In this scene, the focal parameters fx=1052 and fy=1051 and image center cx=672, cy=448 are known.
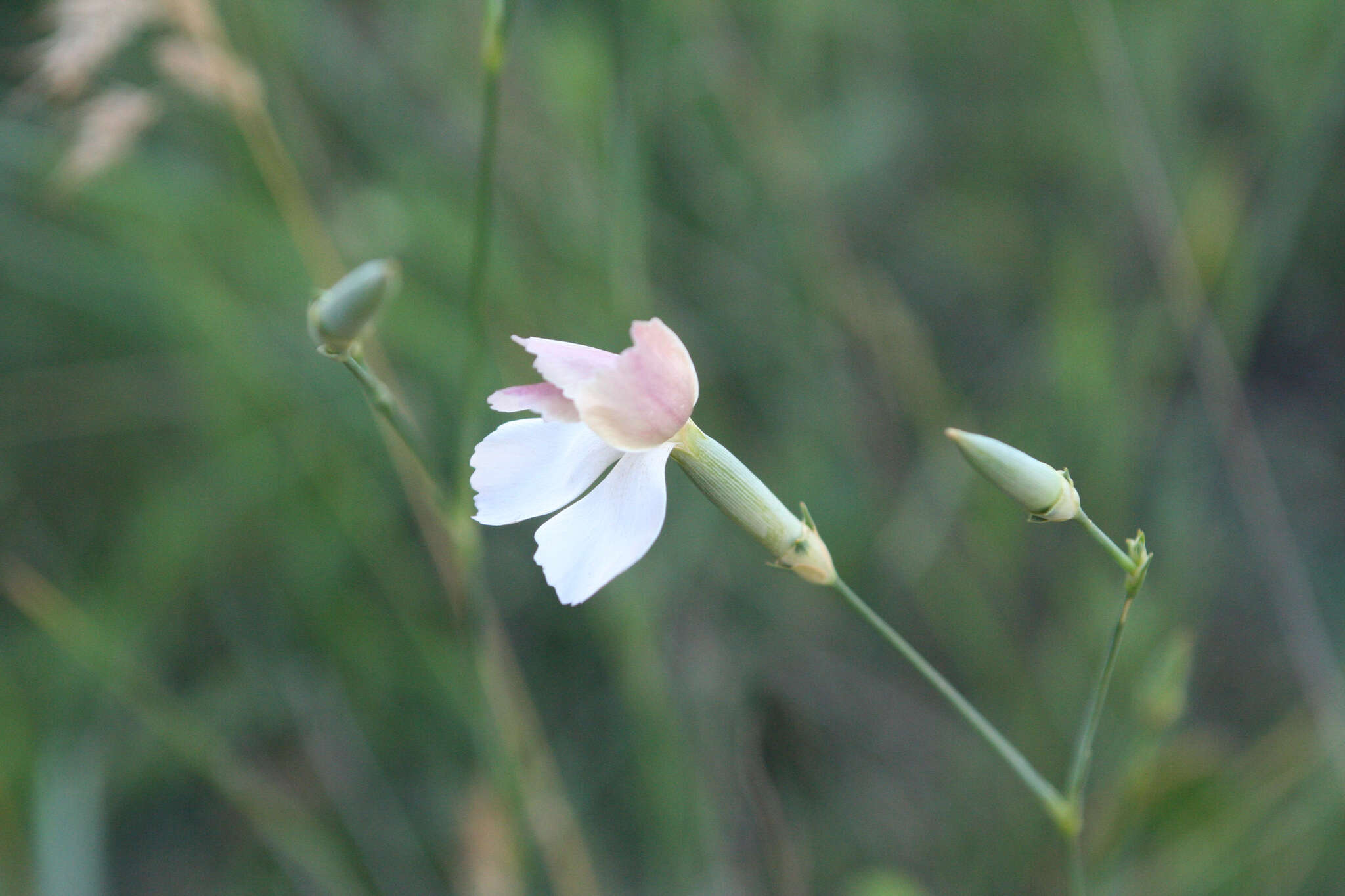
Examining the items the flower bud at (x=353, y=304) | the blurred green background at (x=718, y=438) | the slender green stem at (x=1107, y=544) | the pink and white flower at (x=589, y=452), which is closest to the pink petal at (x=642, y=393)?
the pink and white flower at (x=589, y=452)

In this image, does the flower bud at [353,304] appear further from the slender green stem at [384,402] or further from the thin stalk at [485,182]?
the thin stalk at [485,182]

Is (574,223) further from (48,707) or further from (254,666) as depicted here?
(48,707)

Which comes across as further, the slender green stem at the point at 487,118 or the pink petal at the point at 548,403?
the slender green stem at the point at 487,118

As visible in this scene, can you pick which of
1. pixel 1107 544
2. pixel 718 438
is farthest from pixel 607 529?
pixel 718 438

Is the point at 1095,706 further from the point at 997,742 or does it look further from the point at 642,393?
the point at 642,393

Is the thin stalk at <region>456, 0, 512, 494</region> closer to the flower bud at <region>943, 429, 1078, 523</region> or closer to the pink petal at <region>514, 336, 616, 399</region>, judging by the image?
the pink petal at <region>514, 336, 616, 399</region>

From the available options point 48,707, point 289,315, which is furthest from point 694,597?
point 48,707

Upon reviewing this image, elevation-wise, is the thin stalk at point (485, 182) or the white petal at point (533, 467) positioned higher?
the thin stalk at point (485, 182)
